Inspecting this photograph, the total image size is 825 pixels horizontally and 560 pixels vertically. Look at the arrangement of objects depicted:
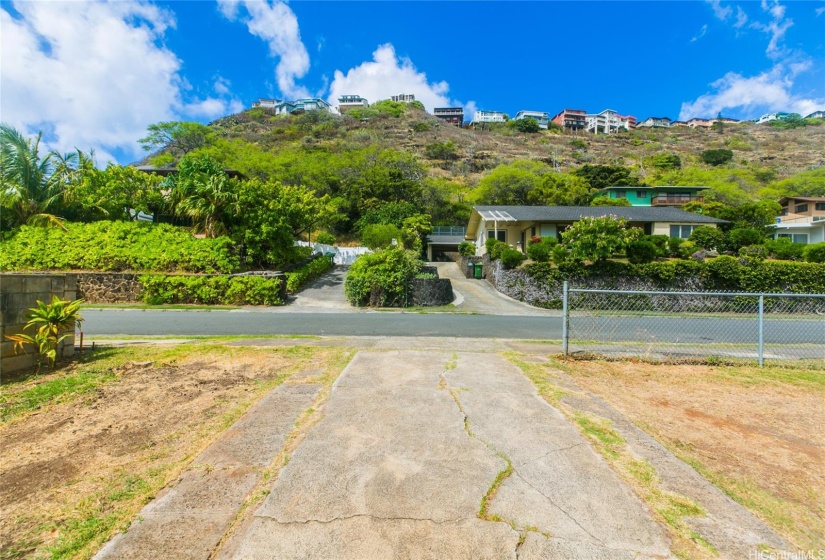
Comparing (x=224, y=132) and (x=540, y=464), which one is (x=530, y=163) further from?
(x=224, y=132)

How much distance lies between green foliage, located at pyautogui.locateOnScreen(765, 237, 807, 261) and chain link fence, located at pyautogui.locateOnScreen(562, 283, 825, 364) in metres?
5.34

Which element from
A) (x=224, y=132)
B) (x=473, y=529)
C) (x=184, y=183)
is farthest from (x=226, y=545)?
(x=224, y=132)

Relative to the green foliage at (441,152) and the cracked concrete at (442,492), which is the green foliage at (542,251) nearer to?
the cracked concrete at (442,492)

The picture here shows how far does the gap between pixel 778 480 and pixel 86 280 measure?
69.1 feet

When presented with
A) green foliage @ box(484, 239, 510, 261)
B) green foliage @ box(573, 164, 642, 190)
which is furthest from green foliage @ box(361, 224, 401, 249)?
green foliage @ box(573, 164, 642, 190)

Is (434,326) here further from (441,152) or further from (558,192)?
(441,152)

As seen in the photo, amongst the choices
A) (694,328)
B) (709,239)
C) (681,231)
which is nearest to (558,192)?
(681,231)

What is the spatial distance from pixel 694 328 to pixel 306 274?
1719cm

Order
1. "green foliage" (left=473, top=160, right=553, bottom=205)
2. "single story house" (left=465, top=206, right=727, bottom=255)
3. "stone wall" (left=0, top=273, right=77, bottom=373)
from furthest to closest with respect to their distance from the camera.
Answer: "green foliage" (left=473, top=160, right=553, bottom=205), "single story house" (left=465, top=206, right=727, bottom=255), "stone wall" (left=0, top=273, right=77, bottom=373)

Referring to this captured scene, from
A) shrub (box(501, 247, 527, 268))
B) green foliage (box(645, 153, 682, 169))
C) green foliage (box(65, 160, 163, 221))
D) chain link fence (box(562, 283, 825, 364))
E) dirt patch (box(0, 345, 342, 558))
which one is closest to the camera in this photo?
dirt patch (box(0, 345, 342, 558))

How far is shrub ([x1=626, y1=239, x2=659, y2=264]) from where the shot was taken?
60.7 ft

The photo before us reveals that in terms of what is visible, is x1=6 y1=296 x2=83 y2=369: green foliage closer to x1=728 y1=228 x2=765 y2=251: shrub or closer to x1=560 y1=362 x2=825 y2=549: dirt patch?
x1=560 y1=362 x2=825 y2=549: dirt patch

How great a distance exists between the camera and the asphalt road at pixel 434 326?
9867 millimetres

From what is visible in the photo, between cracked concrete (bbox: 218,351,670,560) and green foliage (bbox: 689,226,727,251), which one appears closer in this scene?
cracked concrete (bbox: 218,351,670,560)
